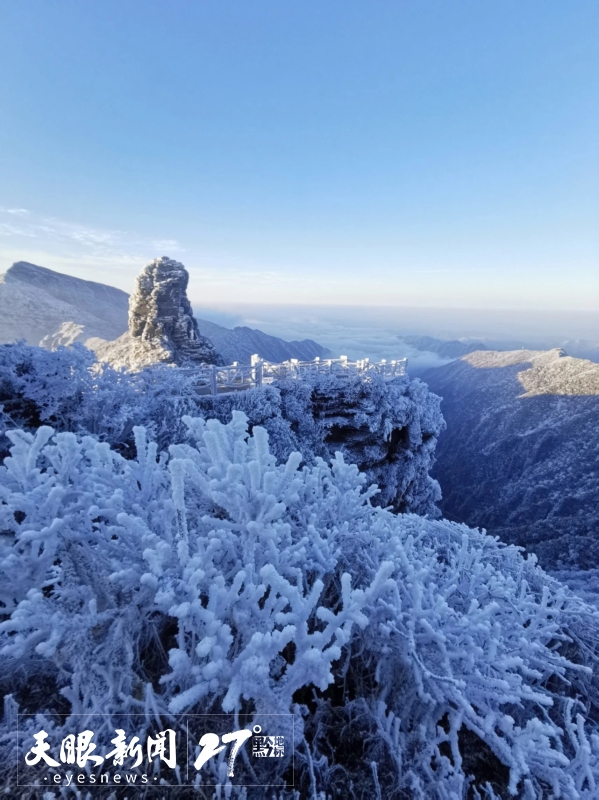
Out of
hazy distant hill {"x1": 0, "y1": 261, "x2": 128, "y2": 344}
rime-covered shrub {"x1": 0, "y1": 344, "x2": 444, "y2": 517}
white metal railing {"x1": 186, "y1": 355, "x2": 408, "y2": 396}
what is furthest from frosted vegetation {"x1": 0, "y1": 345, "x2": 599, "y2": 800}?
hazy distant hill {"x1": 0, "y1": 261, "x2": 128, "y2": 344}

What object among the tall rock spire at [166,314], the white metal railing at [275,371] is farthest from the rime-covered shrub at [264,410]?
the tall rock spire at [166,314]

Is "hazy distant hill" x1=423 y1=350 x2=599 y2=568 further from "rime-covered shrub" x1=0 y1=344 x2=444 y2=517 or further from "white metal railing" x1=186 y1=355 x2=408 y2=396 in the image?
"white metal railing" x1=186 y1=355 x2=408 y2=396

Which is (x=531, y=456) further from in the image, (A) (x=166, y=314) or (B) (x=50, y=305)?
(B) (x=50, y=305)

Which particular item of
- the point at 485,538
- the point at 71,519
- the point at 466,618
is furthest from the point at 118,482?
the point at 485,538

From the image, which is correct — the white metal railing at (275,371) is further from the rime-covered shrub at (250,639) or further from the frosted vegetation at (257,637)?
the rime-covered shrub at (250,639)

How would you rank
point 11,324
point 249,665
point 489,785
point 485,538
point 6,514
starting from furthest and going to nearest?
1. point 11,324
2. point 485,538
3. point 6,514
4. point 489,785
5. point 249,665

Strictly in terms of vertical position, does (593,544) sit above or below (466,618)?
below

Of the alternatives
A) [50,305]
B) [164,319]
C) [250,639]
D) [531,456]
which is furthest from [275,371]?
[50,305]

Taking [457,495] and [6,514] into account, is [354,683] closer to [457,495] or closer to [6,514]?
[6,514]
